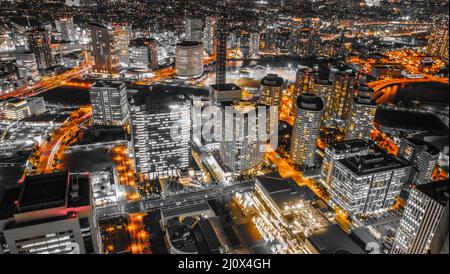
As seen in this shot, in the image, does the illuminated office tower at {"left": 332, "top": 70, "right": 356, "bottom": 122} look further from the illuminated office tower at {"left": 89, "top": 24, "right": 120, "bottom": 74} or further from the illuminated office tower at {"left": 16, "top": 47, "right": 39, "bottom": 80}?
the illuminated office tower at {"left": 16, "top": 47, "right": 39, "bottom": 80}

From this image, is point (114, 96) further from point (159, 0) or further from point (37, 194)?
point (159, 0)

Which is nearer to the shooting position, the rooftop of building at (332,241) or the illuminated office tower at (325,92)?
the rooftop of building at (332,241)

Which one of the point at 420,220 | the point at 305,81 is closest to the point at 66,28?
the point at 305,81

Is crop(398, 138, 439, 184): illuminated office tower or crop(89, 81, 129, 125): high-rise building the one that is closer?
crop(398, 138, 439, 184): illuminated office tower

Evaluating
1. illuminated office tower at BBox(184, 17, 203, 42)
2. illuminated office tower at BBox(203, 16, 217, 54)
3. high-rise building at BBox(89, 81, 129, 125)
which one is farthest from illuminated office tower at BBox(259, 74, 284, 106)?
illuminated office tower at BBox(184, 17, 203, 42)

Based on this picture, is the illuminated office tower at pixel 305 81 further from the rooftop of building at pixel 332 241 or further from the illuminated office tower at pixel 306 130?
the rooftop of building at pixel 332 241

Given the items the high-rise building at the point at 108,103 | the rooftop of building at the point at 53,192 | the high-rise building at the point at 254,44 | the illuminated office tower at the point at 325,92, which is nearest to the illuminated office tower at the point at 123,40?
the high-rise building at the point at 108,103

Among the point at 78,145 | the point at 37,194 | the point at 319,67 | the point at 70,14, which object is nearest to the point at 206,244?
the point at 37,194
